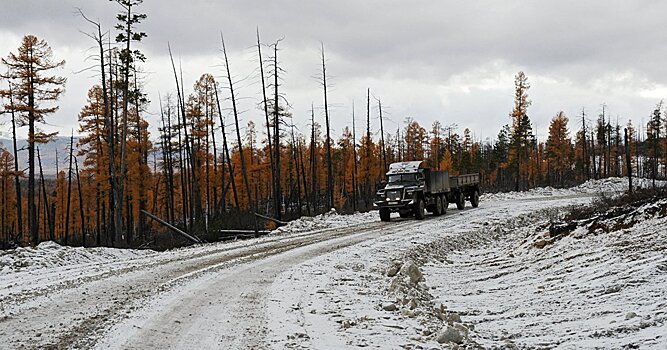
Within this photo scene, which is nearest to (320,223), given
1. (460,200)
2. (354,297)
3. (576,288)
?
(460,200)

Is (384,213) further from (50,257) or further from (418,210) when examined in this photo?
(50,257)

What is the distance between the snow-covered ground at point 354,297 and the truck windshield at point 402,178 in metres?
11.7

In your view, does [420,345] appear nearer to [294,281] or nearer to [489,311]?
[489,311]

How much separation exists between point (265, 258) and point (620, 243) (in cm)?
824

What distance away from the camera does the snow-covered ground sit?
6.21 metres

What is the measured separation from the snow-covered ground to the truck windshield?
38.5 ft

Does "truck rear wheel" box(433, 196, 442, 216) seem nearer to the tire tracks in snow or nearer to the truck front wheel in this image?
the truck front wheel

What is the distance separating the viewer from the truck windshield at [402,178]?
26594 millimetres

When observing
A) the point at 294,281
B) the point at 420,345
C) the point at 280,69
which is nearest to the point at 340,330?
the point at 420,345

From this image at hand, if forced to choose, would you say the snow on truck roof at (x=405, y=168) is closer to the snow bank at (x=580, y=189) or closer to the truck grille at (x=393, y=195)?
the truck grille at (x=393, y=195)

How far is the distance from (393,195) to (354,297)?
56.2ft

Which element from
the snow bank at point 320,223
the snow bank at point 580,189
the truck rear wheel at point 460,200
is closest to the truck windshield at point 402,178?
the snow bank at point 320,223

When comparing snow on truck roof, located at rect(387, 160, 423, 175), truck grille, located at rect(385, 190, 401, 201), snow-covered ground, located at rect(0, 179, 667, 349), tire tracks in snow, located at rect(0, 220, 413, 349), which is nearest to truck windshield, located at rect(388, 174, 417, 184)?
snow on truck roof, located at rect(387, 160, 423, 175)

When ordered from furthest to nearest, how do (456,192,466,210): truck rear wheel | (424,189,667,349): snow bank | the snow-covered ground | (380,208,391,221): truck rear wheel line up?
1. (456,192,466,210): truck rear wheel
2. (380,208,391,221): truck rear wheel
3. the snow-covered ground
4. (424,189,667,349): snow bank
